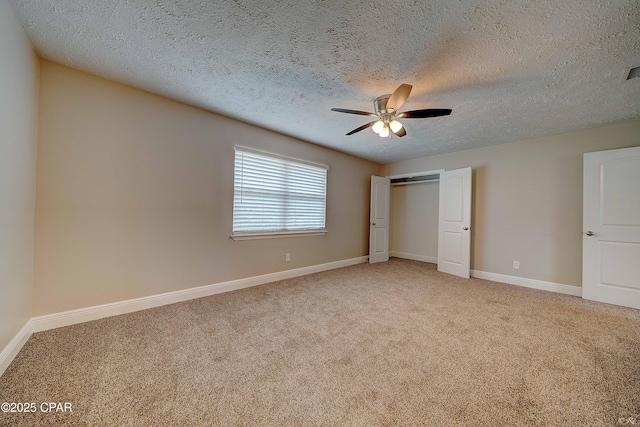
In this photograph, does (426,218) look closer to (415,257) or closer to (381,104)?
(415,257)

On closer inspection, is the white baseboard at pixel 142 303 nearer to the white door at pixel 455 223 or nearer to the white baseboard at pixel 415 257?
the white door at pixel 455 223

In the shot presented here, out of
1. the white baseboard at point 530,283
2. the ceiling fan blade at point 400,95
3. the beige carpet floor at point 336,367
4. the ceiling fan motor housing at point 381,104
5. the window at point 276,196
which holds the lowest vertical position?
the beige carpet floor at point 336,367

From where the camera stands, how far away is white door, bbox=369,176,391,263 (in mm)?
5164

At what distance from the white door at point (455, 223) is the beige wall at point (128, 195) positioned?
3467 mm

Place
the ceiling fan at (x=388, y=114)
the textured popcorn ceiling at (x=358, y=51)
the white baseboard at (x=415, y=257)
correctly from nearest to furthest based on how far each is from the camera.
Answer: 1. the textured popcorn ceiling at (x=358, y=51)
2. the ceiling fan at (x=388, y=114)
3. the white baseboard at (x=415, y=257)

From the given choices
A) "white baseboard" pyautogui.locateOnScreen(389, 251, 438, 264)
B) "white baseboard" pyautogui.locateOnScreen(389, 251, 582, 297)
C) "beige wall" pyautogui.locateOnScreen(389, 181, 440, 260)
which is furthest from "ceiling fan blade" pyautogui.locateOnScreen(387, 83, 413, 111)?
"white baseboard" pyautogui.locateOnScreen(389, 251, 438, 264)

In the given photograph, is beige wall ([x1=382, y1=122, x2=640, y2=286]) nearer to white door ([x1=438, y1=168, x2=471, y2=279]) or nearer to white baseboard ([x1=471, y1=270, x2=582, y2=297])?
white baseboard ([x1=471, y1=270, x2=582, y2=297])

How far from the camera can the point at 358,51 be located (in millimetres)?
1837

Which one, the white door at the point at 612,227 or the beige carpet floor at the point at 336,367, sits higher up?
the white door at the point at 612,227

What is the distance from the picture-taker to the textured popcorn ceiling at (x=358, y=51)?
149 centimetres

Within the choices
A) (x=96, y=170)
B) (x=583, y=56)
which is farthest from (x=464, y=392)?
(x=96, y=170)

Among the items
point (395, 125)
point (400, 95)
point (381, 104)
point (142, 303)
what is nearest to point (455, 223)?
point (395, 125)

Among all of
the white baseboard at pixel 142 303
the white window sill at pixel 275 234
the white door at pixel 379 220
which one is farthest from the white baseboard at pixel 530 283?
the white baseboard at pixel 142 303

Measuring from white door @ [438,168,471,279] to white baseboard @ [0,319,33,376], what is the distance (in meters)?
5.36
